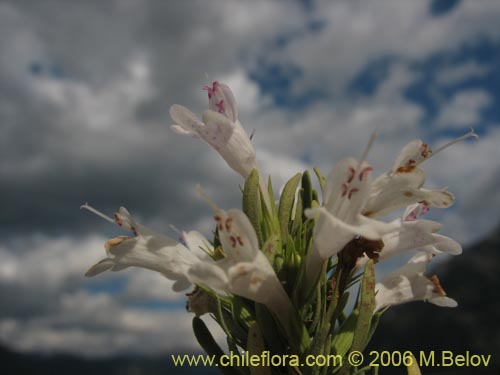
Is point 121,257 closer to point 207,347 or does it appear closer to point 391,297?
point 207,347

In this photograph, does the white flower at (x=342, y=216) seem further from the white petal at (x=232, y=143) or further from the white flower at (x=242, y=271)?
the white petal at (x=232, y=143)

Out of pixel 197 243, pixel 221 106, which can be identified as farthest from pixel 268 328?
pixel 221 106

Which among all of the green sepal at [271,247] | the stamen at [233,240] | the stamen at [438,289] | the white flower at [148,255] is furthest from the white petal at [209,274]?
the stamen at [438,289]

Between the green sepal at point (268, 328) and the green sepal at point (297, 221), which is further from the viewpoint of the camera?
the green sepal at point (297, 221)

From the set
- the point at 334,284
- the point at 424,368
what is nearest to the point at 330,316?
the point at 334,284

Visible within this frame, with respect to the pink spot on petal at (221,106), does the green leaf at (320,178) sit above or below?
below

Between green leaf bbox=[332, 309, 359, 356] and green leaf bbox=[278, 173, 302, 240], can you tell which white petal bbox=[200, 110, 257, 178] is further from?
green leaf bbox=[332, 309, 359, 356]
